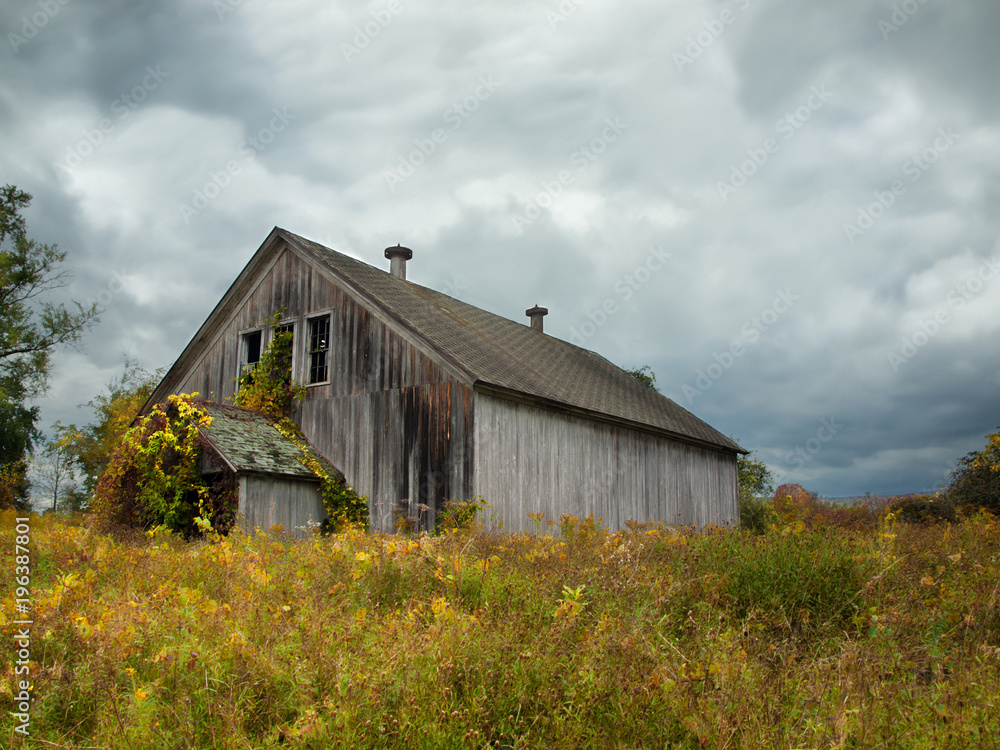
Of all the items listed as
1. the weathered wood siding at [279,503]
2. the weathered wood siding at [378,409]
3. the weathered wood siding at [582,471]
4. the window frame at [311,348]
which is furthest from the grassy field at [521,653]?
the window frame at [311,348]

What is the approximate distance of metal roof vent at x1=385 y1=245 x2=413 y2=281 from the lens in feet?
68.5

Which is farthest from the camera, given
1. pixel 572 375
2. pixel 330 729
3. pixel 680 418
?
pixel 680 418


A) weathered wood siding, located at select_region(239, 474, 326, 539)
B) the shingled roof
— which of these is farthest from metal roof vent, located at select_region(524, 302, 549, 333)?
weathered wood siding, located at select_region(239, 474, 326, 539)

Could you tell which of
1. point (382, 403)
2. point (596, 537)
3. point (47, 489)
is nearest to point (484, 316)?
point (382, 403)

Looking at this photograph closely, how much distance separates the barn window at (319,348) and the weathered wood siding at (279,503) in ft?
8.81

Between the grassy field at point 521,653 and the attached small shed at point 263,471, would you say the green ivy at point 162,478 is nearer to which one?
the attached small shed at point 263,471

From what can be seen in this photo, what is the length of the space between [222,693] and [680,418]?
19.1m

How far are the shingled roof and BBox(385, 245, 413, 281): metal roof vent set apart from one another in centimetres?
106

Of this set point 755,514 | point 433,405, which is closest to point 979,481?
point 755,514

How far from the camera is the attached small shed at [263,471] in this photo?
12.8 meters

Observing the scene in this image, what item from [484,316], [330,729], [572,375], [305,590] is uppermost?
[484,316]

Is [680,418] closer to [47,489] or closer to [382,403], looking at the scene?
[382,403]

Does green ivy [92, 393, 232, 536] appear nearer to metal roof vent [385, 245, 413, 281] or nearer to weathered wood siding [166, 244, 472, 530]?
weathered wood siding [166, 244, 472, 530]

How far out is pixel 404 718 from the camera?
11.5 feet
